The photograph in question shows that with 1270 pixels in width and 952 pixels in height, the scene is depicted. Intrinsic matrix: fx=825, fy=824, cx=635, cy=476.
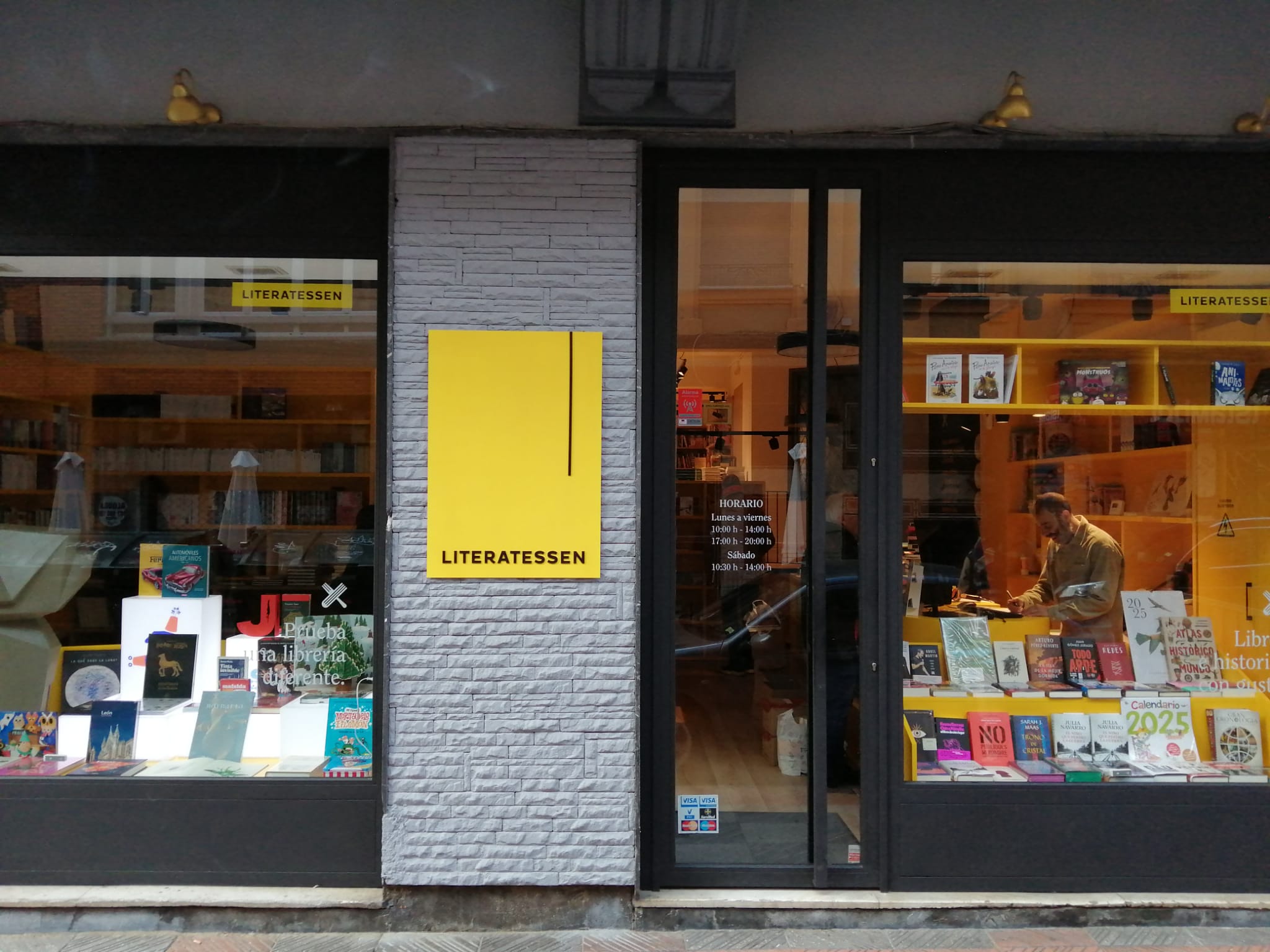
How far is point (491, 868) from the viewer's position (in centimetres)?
378

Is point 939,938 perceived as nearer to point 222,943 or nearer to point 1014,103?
point 222,943

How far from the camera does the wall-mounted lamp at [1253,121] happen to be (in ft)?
12.6

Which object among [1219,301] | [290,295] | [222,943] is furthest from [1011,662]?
[290,295]

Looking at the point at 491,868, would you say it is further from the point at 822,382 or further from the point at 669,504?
the point at 822,382

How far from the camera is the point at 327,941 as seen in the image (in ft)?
12.2

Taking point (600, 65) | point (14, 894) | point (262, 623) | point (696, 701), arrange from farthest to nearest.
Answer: point (262, 623) < point (696, 701) < point (14, 894) < point (600, 65)

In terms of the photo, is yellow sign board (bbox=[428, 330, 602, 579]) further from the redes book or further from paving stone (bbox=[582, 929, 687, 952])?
paving stone (bbox=[582, 929, 687, 952])

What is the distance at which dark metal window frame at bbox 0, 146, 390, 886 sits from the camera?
12.8ft

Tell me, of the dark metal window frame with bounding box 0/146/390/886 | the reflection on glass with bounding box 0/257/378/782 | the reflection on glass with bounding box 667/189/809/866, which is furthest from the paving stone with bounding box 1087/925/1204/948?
the reflection on glass with bounding box 0/257/378/782

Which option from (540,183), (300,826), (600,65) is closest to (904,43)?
(600,65)

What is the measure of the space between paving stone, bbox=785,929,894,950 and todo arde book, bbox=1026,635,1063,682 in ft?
5.13

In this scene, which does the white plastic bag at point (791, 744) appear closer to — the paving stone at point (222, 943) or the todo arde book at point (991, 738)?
the todo arde book at point (991, 738)

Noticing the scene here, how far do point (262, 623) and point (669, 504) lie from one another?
7.35 ft

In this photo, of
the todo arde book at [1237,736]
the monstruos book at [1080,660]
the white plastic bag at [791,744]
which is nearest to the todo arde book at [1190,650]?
the todo arde book at [1237,736]
